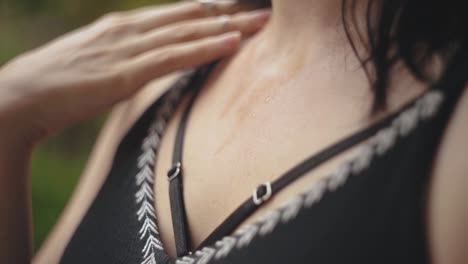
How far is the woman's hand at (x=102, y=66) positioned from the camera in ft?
2.90

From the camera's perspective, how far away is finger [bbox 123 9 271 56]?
2.98 ft

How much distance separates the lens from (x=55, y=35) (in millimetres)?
2107

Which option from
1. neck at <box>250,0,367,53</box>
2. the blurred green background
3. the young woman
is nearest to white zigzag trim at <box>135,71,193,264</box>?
the young woman

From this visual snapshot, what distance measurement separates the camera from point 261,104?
0.78m

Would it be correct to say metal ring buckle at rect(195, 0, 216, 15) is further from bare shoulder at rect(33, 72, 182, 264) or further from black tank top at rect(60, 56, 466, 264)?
black tank top at rect(60, 56, 466, 264)

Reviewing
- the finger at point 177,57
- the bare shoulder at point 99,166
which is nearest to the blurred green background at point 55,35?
the bare shoulder at point 99,166

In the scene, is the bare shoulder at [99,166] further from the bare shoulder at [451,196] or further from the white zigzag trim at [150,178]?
the bare shoulder at [451,196]

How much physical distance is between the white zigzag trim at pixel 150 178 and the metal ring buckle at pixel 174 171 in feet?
0.08

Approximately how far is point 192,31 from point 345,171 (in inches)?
13.3

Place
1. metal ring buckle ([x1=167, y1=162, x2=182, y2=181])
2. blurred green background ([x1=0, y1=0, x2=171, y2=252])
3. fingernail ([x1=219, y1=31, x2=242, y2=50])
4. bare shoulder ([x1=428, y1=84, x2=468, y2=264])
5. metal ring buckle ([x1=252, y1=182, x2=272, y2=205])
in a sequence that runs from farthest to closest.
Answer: blurred green background ([x1=0, y1=0, x2=171, y2=252]) < fingernail ([x1=219, y1=31, x2=242, y2=50]) < metal ring buckle ([x1=167, y1=162, x2=182, y2=181]) < metal ring buckle ([x1=252, y1=182, x2=272, y2=205]) < bare shoulder ([x1=428, y1=84, x2=468, y2=264])

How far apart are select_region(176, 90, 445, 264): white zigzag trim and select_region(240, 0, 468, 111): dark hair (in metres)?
0.02

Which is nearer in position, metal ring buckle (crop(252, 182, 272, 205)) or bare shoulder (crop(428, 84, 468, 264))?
bare shoulder (crop(428, 84, 468, 264))

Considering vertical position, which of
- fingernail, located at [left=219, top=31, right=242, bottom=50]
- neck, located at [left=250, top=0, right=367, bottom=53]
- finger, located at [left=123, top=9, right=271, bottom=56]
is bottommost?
neck, located at [left=250, top=0, right=367, bottom=53]

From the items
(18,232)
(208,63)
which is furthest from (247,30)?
(18,232)
